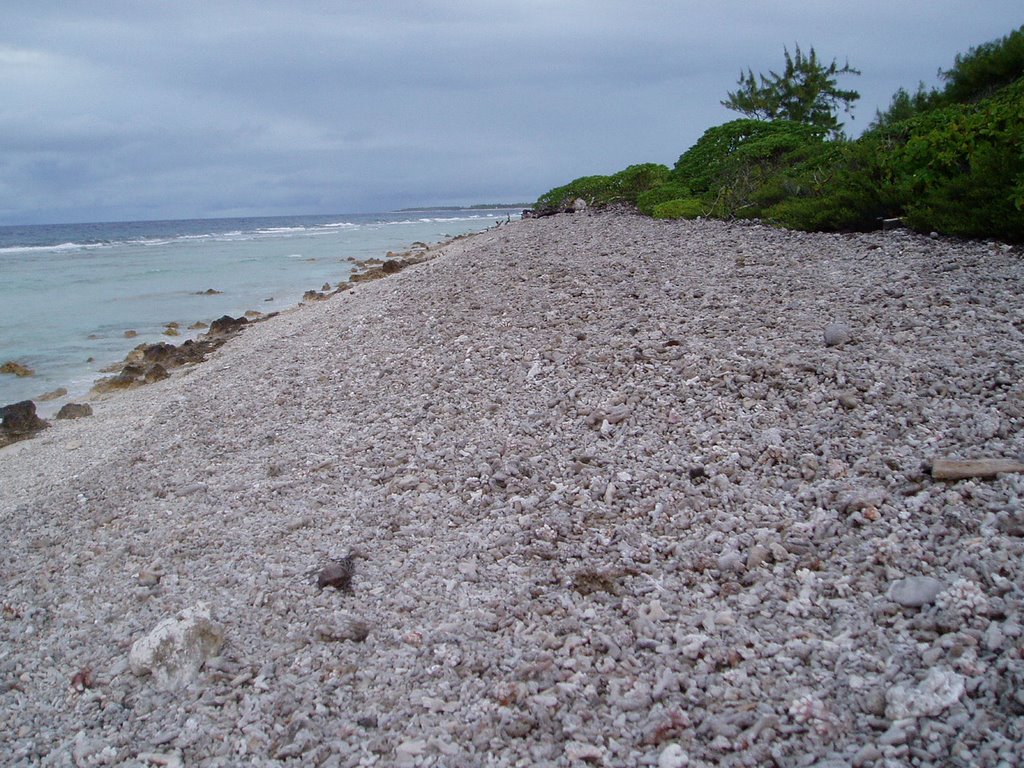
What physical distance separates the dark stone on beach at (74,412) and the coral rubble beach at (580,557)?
272 centimetres

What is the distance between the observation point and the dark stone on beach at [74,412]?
30.0 feet

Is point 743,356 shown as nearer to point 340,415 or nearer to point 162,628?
point 340,415

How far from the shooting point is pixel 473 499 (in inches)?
163

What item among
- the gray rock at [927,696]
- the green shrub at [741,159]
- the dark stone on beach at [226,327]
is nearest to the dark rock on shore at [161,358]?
the dark stone on beach at [226,327]

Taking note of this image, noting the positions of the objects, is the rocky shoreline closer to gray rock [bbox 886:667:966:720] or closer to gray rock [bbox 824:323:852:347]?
gray rock [bbox 824:323:852:347]

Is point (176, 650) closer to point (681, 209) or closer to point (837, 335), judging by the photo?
point (837, 335)

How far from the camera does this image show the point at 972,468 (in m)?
3.22

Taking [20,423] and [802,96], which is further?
[802,96]

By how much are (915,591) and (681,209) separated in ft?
48.3

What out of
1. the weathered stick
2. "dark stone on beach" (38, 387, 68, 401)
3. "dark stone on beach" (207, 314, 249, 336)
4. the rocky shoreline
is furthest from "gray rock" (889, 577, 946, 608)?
"dark stone on beach" (207, 314, 249, 336)

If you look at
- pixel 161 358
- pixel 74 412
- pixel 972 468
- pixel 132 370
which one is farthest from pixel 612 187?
pixel 972 468

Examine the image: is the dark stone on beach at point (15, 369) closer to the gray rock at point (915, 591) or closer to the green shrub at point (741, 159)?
the green shrub at point (741, 159)

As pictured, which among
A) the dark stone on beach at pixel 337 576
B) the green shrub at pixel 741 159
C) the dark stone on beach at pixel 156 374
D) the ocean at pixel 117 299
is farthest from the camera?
the green shrub at pixel 741 159

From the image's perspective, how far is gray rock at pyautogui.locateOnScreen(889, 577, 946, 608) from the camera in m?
2.54
